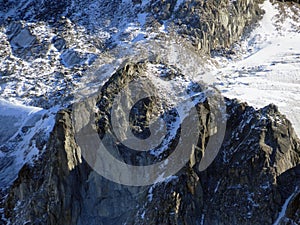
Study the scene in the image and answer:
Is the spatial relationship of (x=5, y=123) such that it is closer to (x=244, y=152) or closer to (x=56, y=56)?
(x=56, y=56)

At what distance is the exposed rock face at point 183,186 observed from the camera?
49.3 meters

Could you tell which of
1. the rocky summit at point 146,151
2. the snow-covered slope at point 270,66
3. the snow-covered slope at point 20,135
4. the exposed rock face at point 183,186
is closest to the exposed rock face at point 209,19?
the snow-covered slope at point 270,66

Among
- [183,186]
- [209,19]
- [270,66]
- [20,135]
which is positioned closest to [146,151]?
[183,186]

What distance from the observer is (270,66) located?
65.6 meters

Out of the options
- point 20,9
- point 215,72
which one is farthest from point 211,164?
point 20,9

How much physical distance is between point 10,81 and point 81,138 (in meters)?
16.4

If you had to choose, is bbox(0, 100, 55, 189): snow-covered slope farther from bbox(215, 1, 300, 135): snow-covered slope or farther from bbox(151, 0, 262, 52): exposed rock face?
bbox(151, 0, 262, 52): exposed rock face

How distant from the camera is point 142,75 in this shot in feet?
190

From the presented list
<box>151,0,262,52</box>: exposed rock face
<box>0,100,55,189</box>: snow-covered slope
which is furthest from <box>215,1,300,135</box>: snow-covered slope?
<box>0,100,55,189</box>: snow-covered slope

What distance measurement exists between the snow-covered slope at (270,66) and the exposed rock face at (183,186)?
399 cm

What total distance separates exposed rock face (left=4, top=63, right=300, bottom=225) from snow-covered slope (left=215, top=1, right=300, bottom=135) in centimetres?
399

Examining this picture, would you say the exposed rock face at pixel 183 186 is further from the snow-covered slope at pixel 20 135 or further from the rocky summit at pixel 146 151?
the snow-covered slope at pixel 20 135

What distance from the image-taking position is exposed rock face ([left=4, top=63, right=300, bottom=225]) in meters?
49.3

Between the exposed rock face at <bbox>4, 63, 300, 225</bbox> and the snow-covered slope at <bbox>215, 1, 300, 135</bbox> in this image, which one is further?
the snow-covered slope at <bbox>215, 1, 300, 135</bbox>
